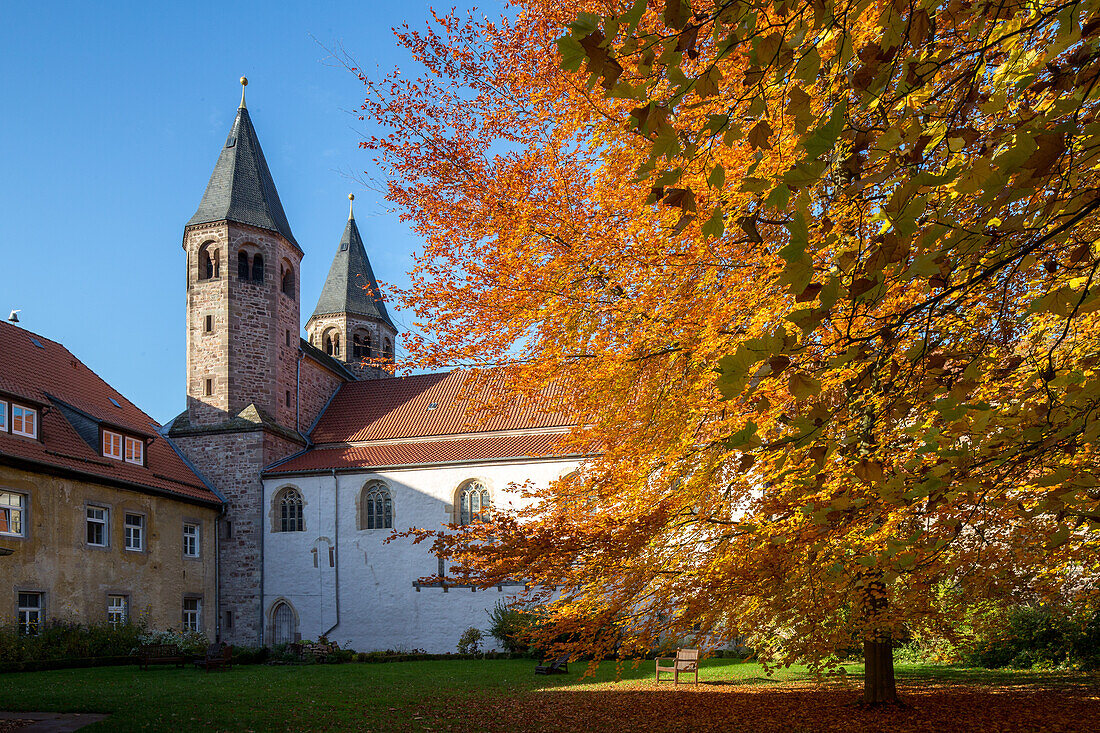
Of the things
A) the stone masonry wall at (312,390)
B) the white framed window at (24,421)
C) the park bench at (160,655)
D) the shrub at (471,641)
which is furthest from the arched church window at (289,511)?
the white framed window at (24,421)

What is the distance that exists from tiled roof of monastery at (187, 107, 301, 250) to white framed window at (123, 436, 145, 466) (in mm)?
9710

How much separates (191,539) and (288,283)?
446 inches

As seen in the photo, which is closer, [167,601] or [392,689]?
[392,689]

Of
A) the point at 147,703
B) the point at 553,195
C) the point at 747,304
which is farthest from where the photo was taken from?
the point at 147,703

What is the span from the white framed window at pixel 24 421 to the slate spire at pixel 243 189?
471 inches

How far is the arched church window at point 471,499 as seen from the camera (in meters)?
30.3

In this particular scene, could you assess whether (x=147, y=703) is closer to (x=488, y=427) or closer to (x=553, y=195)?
(x=553, y=195)

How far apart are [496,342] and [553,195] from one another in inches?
61.2

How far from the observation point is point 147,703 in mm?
13031

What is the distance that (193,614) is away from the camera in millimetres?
28719

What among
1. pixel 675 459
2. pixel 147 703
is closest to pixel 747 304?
pixel 675 459

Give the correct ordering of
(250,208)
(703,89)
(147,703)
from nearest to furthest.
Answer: (703,89) < (147,703) < (250,208)

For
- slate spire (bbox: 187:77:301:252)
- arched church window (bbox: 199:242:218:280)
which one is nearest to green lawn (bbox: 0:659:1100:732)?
arched church window (bbox: 199:242:218:280)

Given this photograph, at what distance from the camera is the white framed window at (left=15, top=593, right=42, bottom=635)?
21422 millimetres
